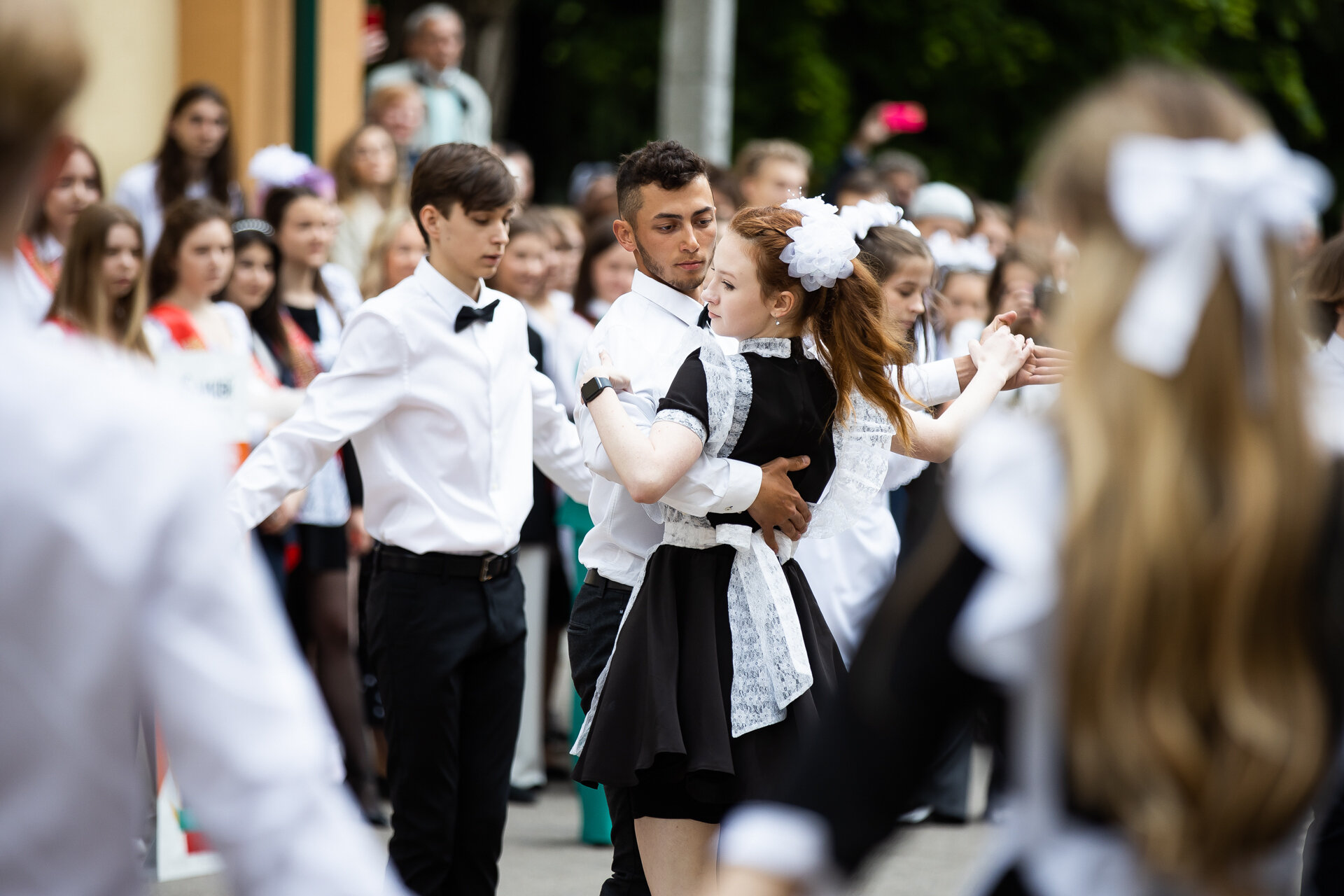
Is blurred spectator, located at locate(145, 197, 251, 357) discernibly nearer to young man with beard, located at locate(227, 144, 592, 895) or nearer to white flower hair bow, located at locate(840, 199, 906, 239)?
young man with beard, located at locate(227, 144, 592, 895)

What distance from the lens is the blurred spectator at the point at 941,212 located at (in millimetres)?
7617

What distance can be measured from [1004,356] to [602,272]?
3592mm

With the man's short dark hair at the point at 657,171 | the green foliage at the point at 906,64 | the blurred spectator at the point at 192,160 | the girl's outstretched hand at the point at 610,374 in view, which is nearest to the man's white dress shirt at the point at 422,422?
the man's short dark hair at the point at 657,171

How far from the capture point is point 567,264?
26.4 feet

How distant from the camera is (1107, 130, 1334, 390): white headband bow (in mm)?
1491

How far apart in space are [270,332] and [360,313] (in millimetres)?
1987

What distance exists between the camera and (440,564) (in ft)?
14.0

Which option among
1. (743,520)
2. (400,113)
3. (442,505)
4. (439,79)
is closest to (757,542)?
(743,520)

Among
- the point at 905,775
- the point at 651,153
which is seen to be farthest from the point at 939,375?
the point at 905,775

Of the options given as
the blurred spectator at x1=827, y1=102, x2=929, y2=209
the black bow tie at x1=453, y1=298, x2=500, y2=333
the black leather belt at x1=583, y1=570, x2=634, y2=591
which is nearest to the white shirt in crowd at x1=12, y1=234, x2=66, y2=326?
the black bow tie at x1=453, y1=298, x2=500, y2=333

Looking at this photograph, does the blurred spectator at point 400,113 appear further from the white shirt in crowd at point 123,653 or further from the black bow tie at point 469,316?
the white shirt in crowd at point 123,653

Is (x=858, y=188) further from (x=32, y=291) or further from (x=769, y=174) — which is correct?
(x=32, y=291)

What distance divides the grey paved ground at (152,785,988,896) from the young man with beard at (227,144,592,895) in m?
1.05

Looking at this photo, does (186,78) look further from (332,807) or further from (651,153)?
(332,807)
